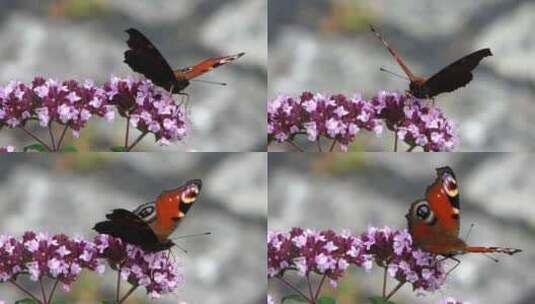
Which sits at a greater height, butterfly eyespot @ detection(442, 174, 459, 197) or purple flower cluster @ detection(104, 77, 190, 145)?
purple flower cluster @ detection(104, 77, 190, 145)

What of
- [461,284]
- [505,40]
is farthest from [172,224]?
[505,40]

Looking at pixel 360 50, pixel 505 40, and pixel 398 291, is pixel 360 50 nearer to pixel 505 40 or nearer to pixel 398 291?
pixel 505 40

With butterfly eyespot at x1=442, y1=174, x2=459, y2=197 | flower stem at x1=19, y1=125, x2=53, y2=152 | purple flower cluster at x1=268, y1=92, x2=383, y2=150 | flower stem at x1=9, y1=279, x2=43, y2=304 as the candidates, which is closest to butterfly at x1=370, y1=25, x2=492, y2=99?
purple flower cluster at x1=268, y1=92, x2=383, y2=150

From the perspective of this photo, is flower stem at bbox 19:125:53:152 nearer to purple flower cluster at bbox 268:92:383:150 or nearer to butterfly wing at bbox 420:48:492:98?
purple flower cluster at bbox 268:92:383:150

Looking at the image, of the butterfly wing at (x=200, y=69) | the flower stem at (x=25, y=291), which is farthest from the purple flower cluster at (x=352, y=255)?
the flower stem at (x=25, y=291)

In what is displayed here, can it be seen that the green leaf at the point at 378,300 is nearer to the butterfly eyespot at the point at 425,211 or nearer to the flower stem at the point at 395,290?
the flower stem at the point at 395,290

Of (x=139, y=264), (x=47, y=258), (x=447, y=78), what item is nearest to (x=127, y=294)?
(x=139, y=264)
